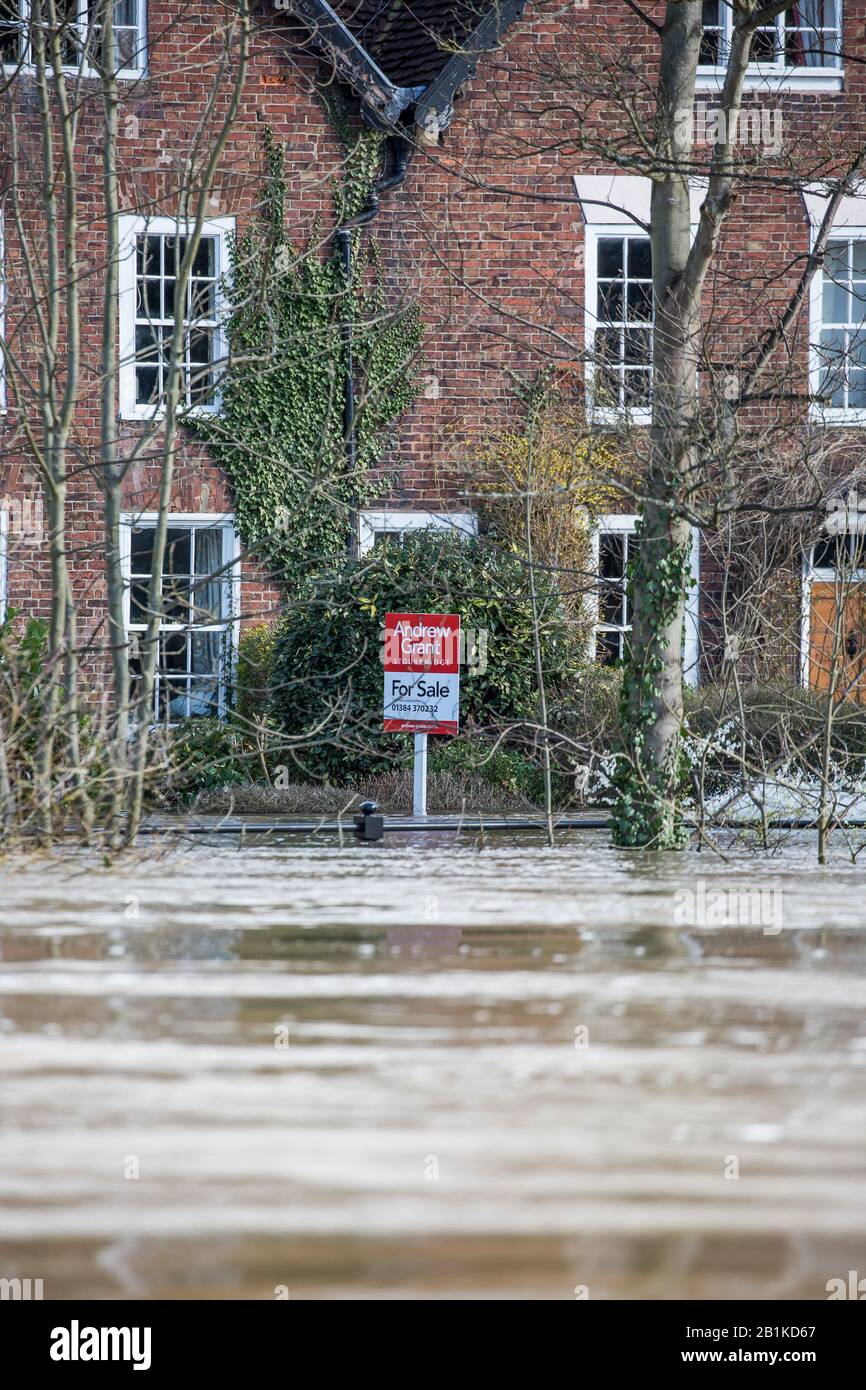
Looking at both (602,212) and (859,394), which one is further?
(859,394)

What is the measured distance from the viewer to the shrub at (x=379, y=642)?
14273 mm

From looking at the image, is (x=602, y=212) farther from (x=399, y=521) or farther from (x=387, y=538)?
(x=387, y=538)

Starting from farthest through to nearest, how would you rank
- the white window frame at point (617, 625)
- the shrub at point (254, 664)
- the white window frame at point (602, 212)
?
1. the white window frame at point (602, 212)
2. the shrub at point (254, 664)
3. the white window frame at point (617, 625)

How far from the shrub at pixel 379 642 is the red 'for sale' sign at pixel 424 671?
77.6 inches

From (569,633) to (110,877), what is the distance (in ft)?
37.9

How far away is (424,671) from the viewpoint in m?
12.1

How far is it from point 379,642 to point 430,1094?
1256 cm

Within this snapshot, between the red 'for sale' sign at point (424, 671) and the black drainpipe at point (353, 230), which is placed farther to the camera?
the black drainpipe at point (353, 230)

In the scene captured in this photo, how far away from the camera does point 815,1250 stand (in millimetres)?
1406

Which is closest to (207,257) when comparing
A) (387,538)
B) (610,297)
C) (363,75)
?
(363,75)

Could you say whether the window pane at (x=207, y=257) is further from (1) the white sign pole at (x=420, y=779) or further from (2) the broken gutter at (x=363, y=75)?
(1) the white sign pole at (x=420, y=779)

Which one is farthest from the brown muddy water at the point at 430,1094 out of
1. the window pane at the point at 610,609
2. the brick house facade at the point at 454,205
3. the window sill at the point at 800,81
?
the window sill at the point at 800,81
